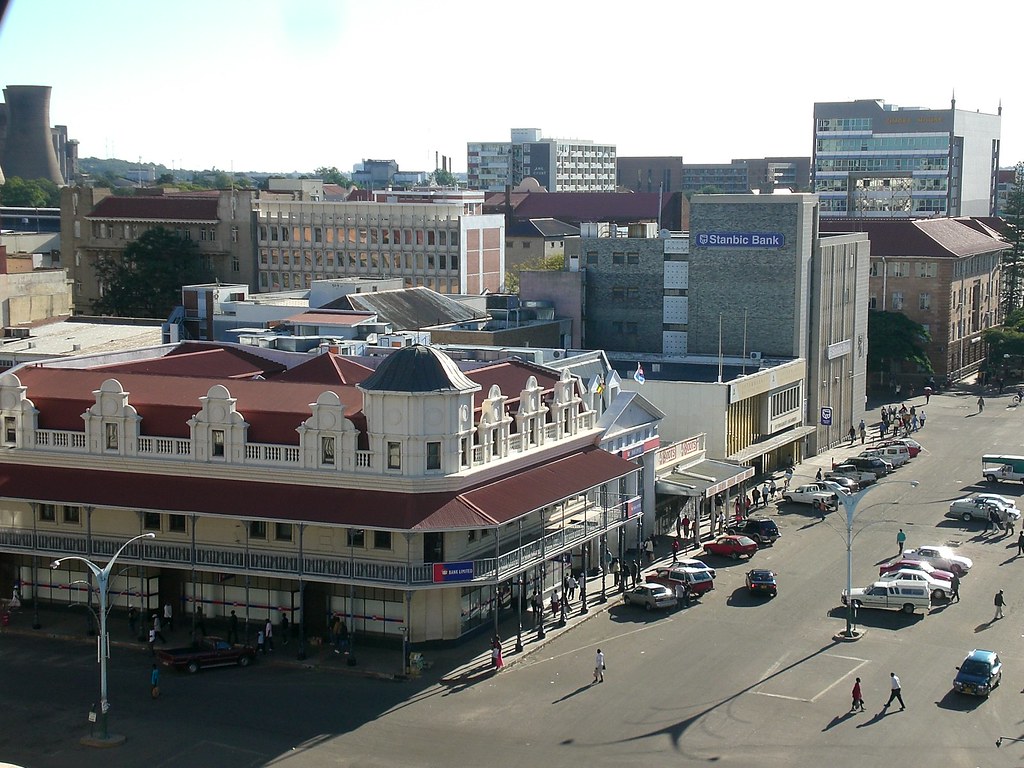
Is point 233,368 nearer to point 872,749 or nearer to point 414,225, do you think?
point 872,749

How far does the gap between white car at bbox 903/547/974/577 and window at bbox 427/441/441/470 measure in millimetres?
24265

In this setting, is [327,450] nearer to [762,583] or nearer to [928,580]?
[762,583]

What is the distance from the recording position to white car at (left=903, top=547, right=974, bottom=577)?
63.3m

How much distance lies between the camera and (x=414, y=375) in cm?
4959

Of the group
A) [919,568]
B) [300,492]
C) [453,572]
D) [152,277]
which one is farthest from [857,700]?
[152,277]

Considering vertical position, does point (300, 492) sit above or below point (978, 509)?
above

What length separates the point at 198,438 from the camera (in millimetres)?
51781

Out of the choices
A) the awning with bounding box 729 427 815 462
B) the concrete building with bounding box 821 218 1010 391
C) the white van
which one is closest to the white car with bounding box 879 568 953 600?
the awning with bounding box 729 427 815 462

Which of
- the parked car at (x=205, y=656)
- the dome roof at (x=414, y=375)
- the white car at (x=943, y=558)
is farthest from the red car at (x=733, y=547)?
the parked car at (x=205, y=656)

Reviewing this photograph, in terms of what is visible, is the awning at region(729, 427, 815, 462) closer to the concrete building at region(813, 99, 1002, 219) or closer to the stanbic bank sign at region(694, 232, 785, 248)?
the stanbic bank sign at region(694, 232, 785, 248)

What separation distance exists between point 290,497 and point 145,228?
96018 mm

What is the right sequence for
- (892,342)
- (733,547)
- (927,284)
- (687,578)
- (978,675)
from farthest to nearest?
1. (927,284)
2. (892,342)
3. (733,547)
4. (687,578)
5. (978,675)

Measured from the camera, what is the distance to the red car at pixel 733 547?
65.4 meters

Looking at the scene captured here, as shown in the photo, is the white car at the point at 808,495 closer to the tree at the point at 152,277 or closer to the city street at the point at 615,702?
the city street at the point at 615,702
